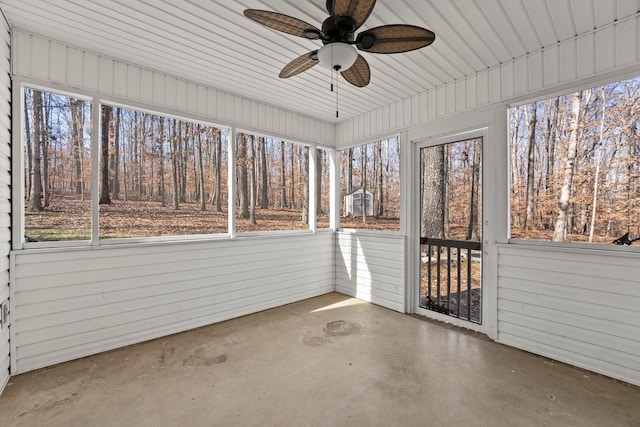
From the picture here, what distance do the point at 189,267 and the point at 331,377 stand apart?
2.13 metres

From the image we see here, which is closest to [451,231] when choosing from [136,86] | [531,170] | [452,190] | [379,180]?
[452,190]

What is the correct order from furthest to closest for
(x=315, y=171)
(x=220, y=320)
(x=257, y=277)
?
(x=315, y=171)
(x=257, y=277)
(x=220, y=320)

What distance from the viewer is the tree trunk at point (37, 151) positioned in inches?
110

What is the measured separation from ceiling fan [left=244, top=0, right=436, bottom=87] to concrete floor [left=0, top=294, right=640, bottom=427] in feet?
8.20

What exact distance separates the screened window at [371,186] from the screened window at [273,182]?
0.74 meters

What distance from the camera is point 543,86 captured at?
277cm

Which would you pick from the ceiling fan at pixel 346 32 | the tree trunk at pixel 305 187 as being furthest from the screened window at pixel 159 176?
the ceiling fan at pixel 346 32

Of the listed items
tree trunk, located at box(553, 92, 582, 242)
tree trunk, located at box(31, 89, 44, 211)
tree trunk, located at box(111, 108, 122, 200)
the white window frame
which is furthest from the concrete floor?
tree trunk, located at box(111, 108, 122, 200)

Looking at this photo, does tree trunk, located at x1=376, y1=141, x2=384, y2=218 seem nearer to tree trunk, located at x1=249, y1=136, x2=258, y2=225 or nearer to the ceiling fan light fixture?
tree trunk, located at x1=249, y1=136, x2=258, y2=225

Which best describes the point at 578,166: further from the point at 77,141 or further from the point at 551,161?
the point at 77,141

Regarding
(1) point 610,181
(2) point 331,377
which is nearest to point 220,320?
(2) point 331,377

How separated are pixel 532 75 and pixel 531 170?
960 mm

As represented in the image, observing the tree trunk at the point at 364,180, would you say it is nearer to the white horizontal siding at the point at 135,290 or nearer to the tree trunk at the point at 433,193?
the tree trunk at the point at 433,193

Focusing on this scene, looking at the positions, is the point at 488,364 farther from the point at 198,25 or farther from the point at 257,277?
the point at 198,25
